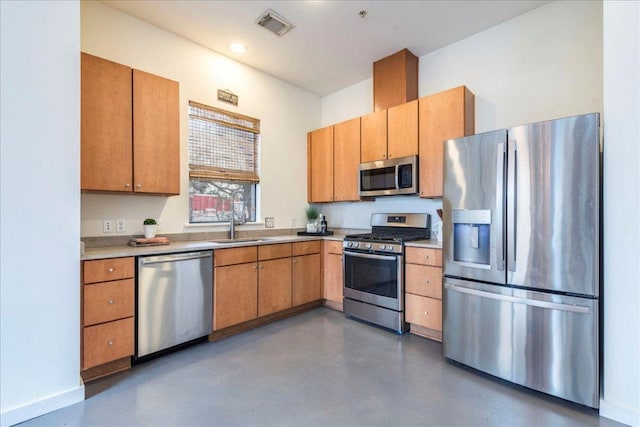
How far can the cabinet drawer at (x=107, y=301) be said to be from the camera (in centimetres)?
206

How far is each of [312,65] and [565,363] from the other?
3.77 meters

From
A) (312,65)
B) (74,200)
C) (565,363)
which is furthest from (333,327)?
(312,65)

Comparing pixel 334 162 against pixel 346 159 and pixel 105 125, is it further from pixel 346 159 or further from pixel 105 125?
pixel 105 125

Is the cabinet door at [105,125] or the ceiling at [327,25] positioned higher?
the ceiling at [327,25]

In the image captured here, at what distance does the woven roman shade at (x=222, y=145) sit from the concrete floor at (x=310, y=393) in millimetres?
1894

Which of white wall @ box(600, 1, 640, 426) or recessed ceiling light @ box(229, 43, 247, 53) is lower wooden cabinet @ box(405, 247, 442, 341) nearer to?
white wall @ box(600, 1, 640, 426)

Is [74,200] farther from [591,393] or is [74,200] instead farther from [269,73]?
[591,393]

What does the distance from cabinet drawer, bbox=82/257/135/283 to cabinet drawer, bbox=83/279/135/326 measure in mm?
40

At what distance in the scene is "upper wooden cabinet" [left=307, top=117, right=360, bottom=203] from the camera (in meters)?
3.83

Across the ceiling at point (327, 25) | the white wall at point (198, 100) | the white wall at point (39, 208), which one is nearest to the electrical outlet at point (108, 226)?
the white wall at point (198, 100)

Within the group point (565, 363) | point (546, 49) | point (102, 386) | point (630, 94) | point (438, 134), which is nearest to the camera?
point (630, 94)

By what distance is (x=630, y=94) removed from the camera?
168cm

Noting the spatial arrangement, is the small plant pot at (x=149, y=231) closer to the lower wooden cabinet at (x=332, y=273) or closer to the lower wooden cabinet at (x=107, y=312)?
the lower wooden cabinet at (x=107, y=312)

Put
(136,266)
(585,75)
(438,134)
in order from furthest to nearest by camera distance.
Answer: (438,134), (585,75), (136,266)
